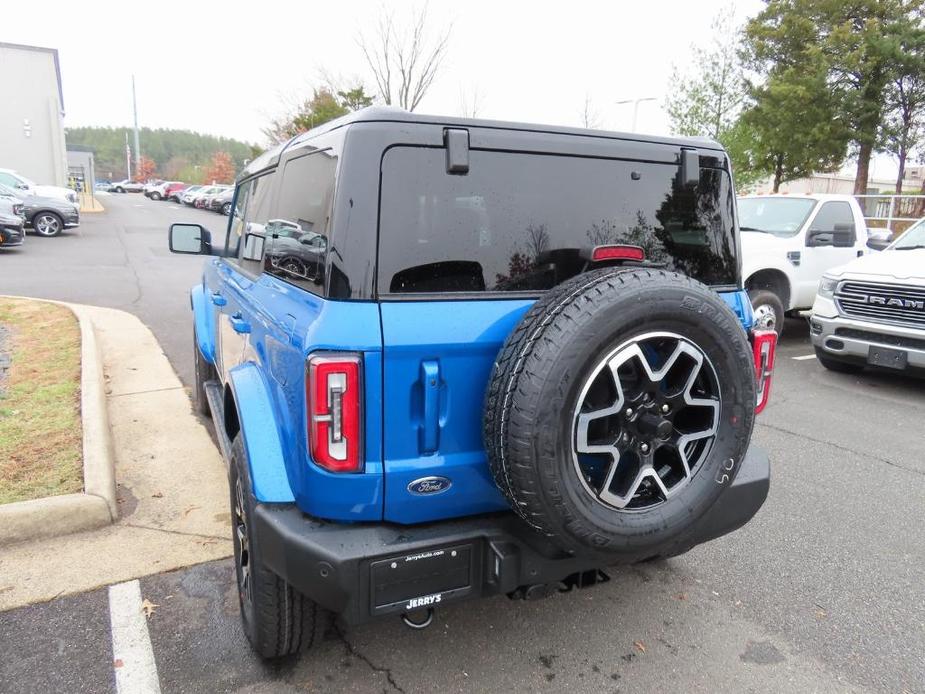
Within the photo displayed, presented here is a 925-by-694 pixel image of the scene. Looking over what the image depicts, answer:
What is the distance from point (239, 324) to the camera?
9.61ft

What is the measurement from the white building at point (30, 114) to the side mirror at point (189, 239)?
38410 millimetres

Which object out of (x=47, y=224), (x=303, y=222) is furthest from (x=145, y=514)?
(x=47, y=224)

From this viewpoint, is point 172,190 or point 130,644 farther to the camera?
point 172,190

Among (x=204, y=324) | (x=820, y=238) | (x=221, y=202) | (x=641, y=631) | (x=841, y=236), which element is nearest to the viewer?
(x=641, y=631)

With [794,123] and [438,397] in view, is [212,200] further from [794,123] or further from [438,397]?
[438,397]

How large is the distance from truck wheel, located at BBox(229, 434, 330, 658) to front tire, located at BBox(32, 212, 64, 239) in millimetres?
20263

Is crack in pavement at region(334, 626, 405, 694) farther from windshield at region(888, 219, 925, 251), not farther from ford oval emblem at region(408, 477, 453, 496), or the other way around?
windshield at region(888, 219, 925, 251)

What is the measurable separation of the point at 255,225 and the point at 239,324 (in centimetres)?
69

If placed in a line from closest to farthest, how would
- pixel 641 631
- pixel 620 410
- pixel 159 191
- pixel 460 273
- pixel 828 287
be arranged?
1. pixel 620 410
2. pixel 460 273
3. pixel 641 631
4. pixel 828 287
5. pixel 159 191

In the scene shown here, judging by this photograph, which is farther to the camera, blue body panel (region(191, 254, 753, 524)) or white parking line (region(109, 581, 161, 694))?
white parking line (region(109, 581, 161, 694))

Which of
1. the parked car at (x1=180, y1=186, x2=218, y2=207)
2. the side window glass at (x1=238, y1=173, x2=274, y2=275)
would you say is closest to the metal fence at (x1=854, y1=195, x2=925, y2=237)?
the side window glass at (x1=238, y1=173, x2=274, y2=275)

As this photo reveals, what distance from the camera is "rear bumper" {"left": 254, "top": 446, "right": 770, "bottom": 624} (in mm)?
1999

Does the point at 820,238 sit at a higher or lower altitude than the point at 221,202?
lower

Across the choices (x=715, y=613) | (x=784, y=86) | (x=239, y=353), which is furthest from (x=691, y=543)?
(x=784, y=86)
